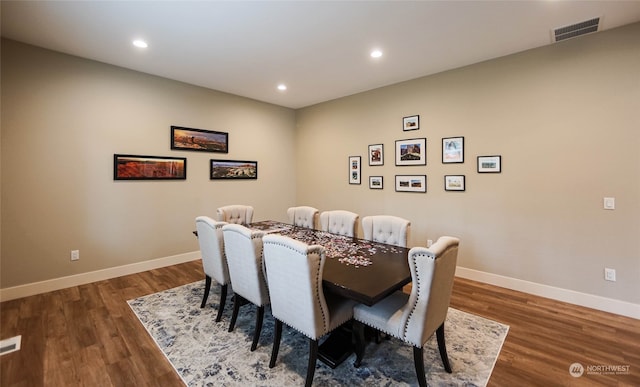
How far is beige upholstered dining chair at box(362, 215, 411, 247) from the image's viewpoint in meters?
2.68

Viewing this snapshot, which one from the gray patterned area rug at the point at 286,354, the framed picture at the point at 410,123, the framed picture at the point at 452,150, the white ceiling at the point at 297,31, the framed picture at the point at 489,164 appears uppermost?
the white ceiling at the point at 297,31

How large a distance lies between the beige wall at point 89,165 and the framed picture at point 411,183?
307 centimetres

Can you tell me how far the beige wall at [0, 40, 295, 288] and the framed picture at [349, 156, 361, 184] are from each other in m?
2.32

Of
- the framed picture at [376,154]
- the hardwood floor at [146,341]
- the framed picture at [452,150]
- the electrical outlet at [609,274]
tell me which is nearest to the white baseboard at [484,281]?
the hardwood floor at [146,341]

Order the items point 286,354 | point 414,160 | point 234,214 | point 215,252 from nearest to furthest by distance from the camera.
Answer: point 286,354
point 215,252
point 234,214
point 414,160

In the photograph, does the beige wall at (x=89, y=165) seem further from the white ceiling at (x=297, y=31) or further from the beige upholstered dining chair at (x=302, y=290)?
the beige upholstered dining chair at (x=302, y=290)

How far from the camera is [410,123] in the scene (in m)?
4.28

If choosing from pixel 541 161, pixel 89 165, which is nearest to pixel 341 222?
pixel 541 161

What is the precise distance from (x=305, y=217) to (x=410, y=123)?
2.22m

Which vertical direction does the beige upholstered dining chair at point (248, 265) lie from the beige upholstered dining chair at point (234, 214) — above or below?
below

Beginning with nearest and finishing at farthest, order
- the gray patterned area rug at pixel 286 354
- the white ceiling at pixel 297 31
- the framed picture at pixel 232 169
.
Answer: the gray patterned area rug at pixel 286 354 < the white ceiling at pixel 297 31 < the framed picture at pixel 232 169

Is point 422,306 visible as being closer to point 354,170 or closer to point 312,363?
point 312,363

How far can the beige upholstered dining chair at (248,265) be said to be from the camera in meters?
2.16

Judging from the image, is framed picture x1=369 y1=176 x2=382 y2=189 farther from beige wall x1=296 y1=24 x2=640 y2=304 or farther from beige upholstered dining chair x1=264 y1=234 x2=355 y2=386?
beige upholstered dining chair x1=264 y1=234 x2=355 y2=386
